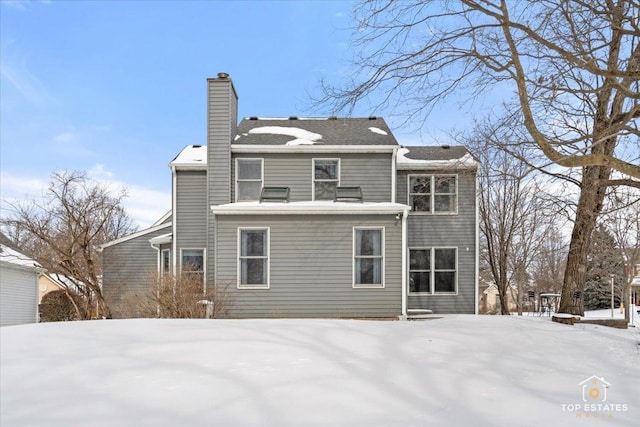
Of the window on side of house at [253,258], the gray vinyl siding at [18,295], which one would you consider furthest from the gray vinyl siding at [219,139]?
the gray vinyl siding at [18,295]

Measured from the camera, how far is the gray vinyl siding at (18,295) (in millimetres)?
17688

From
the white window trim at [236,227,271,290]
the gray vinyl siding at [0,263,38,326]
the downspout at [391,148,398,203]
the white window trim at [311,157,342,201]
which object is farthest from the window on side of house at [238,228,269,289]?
the gray vinyl siding at [0,263,38,326]

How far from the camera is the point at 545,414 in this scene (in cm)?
409

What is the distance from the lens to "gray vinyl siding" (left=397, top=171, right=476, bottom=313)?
15.2m

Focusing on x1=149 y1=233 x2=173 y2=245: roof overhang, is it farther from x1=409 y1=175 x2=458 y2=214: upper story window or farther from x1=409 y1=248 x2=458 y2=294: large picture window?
x1=409 y1=175 x2=458 y2=214: upper story window

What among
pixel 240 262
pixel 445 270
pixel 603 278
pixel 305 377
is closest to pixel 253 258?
pixel 240 262

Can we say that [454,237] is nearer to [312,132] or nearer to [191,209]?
[312,132]

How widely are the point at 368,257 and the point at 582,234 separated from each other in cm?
537

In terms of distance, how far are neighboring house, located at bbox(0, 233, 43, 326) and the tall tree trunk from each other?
1872cm

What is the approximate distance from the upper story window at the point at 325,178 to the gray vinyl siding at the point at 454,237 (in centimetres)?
235

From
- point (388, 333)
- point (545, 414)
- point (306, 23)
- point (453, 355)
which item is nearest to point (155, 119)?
point (306, 23)

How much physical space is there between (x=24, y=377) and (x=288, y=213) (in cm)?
843

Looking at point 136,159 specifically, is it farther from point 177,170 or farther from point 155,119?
point 177,170

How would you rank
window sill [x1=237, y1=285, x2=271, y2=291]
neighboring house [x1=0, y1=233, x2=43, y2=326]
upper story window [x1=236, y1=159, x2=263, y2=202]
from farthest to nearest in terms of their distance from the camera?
1. neighboring house [x1=0, y1=233, x2=43, y2=326]
2. upper story window [x1=236, y1=159, x2=263, y2=202]
3. window sill [x1=237, y1=285, x2=271, y2=291]
